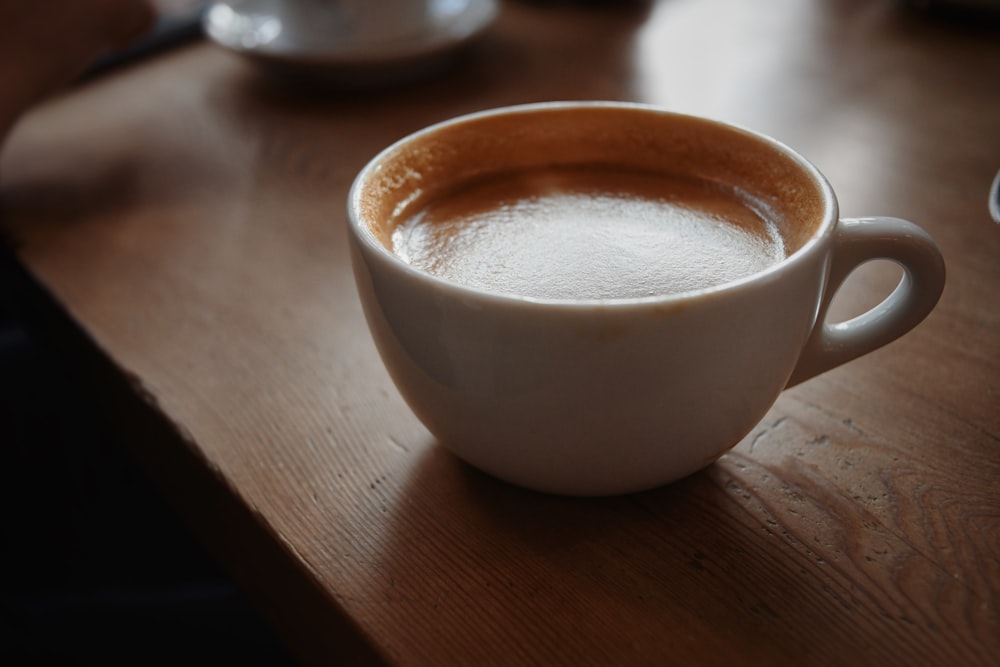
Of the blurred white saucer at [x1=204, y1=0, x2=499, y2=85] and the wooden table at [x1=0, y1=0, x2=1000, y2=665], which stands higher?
the blurred white saucer at [x1=204, y1=0, x2=499, y2=85]

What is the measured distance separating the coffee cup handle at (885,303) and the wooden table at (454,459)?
75mm

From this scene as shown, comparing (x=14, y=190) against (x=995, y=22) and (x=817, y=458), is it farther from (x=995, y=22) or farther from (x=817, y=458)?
(x=995, y=22)

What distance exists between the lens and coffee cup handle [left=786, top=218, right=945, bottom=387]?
18.0 inches

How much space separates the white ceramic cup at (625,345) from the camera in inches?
15.5

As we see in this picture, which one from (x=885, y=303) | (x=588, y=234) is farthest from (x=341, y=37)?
(x=885, y=303)

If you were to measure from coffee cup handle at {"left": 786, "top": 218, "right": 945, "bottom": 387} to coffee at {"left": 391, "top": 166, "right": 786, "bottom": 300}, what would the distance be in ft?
0.17

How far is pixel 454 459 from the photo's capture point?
535 mm

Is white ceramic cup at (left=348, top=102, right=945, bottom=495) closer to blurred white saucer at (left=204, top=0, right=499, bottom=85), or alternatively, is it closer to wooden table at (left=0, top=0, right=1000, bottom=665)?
wooden table at (left=0, top=0, right=1000, bottom=665)

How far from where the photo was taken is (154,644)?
2.86 feet

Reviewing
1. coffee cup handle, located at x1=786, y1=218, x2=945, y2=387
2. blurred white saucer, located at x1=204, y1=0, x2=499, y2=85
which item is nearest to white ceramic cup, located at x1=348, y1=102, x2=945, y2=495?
coffee cup handle, located at x1=786, y1=218, x2=945, y2=387

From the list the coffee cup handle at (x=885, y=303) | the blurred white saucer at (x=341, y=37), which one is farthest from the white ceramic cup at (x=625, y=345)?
the blurred white saucer at (x=341, y=37)

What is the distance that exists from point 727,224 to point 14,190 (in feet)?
2.62

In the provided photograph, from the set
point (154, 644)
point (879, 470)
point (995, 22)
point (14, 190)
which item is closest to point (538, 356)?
point (879, 470)

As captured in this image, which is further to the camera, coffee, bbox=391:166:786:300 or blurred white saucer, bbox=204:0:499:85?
blurred white saucer, bbox=204:0:499:85
